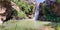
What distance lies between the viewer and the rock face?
40.7 feet

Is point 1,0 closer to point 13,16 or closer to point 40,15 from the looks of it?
point 13,16

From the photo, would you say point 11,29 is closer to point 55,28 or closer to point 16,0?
point 55,28

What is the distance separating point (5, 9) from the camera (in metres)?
12.8

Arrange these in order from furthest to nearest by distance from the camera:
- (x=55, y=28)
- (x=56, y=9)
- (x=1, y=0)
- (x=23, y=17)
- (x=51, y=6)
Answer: (x=23, y=17)
(x=51, y=6)
(x=56, y=9)
(x=1, y=0)
(x=55, y=28)

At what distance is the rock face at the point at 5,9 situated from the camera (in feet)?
40.7

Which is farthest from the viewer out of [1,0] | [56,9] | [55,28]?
[56,9]

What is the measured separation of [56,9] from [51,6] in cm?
121

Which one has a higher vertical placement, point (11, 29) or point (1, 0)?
point (1, 0)

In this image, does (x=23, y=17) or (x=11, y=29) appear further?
(x=23, y=17)

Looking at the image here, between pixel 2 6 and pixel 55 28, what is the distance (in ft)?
18.3

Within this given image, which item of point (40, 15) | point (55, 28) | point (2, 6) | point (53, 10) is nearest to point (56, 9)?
point (53, 10)

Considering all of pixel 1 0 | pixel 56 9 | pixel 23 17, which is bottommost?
pixel 23 17

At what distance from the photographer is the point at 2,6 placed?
12.4 meters

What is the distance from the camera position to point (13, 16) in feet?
47.6
